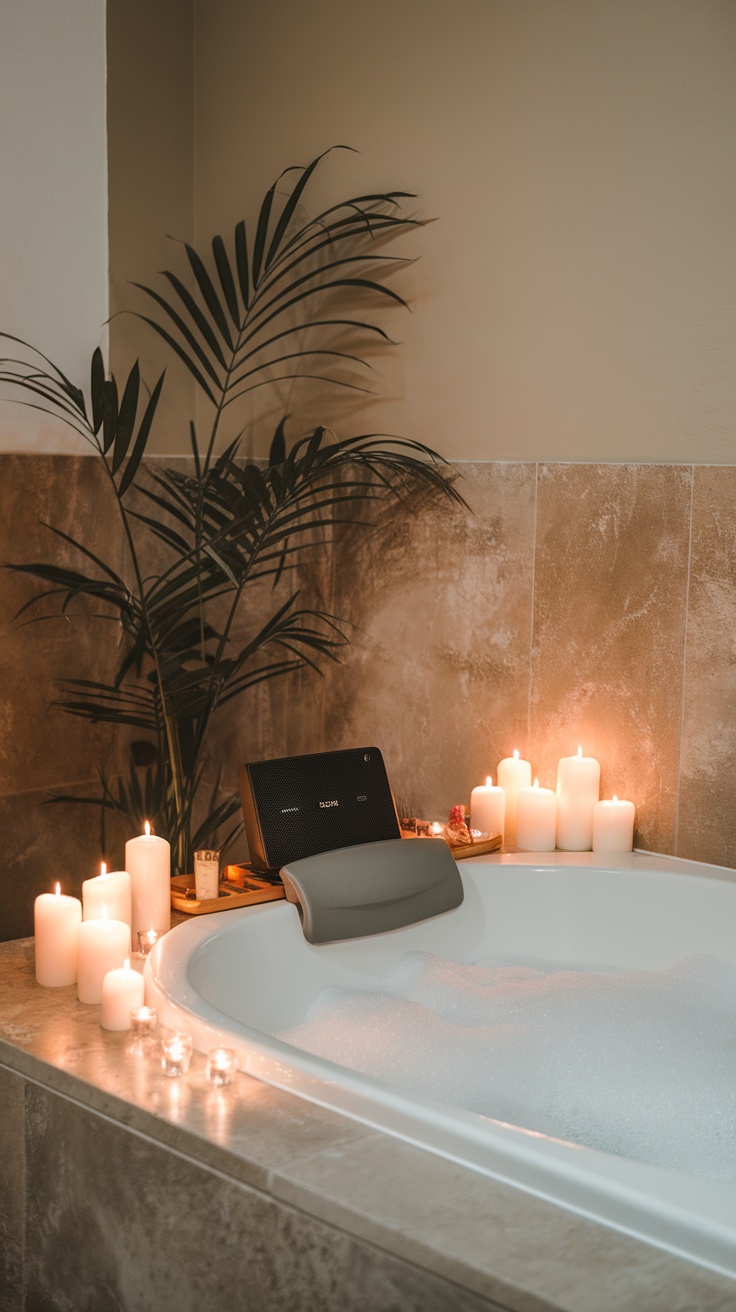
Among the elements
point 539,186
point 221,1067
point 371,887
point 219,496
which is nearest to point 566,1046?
point 371,887

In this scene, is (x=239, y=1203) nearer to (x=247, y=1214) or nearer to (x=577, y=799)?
(x=247, y=1214)

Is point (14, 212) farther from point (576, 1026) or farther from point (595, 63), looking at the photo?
point (576, 1026)

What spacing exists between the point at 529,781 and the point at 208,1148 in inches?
53.4

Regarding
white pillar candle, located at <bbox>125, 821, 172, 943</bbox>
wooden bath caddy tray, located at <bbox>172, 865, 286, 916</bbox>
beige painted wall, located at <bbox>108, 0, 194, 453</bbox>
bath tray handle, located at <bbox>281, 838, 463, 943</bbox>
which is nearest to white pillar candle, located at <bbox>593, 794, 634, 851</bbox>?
bath tray handle, located at <bbox>281, 838, 463, 943</bbox>

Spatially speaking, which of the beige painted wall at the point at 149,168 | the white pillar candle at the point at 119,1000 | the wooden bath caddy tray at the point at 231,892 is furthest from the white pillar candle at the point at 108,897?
the beige painted wall at the point at 149,168

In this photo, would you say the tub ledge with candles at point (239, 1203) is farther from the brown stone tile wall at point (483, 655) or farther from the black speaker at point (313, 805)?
the brown stone tile wall at point (483, 655)

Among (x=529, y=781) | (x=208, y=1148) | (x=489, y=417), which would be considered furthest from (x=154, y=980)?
(x=489, y=417)

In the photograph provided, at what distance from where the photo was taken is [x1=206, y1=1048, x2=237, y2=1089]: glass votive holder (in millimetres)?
1409

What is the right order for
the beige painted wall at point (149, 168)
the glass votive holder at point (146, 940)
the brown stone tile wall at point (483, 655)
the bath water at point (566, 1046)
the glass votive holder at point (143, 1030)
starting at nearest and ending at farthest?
the glass votive holder at point (143, 1030) → the bath water at point (566, 1046) → the glass votive holder at point (146, 940) → the brown stone tile wall at point (483, 655) → the beige painted wall at point (149, 168)

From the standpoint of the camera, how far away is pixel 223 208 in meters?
3.00

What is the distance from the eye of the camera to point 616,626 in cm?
240

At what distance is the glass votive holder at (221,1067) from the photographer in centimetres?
141

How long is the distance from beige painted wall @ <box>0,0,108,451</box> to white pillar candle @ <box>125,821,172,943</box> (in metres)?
1.03

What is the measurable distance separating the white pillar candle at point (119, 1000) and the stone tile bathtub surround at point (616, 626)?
116cm
